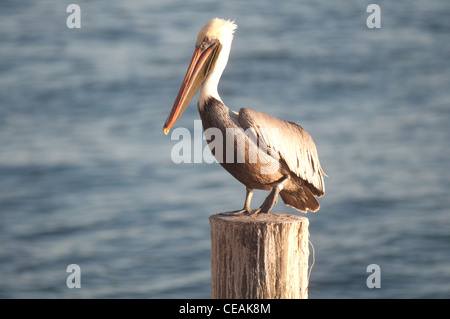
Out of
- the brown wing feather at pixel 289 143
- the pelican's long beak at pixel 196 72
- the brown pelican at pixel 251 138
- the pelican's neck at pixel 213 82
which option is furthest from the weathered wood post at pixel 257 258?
the pelican's long beak at pixel 196 72

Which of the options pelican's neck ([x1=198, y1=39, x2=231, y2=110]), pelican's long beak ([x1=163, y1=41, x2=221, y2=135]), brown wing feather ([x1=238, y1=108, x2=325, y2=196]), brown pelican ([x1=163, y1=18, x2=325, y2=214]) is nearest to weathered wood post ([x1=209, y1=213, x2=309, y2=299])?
brown pelican ([x1=163, y1=18, x2=325, y2=214])

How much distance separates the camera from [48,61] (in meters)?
16.9

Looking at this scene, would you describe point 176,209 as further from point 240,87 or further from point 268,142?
point 268,142

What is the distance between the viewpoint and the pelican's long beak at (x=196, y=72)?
4.14 metres

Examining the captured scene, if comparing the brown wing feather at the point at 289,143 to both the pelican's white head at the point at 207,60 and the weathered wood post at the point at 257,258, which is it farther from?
the weathered wood post at the point at 257,258

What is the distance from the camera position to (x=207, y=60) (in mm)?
4145

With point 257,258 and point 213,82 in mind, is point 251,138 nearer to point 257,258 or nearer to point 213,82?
point 213,82

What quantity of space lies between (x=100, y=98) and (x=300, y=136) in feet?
38.4

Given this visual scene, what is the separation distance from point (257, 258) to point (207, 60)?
1.40 metres

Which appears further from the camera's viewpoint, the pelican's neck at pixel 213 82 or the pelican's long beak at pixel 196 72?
the pelican's long beak at pixel 196 72

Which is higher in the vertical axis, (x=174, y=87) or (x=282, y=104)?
(x=174, y=87)

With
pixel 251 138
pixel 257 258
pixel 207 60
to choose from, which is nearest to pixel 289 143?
pixel 251 138
